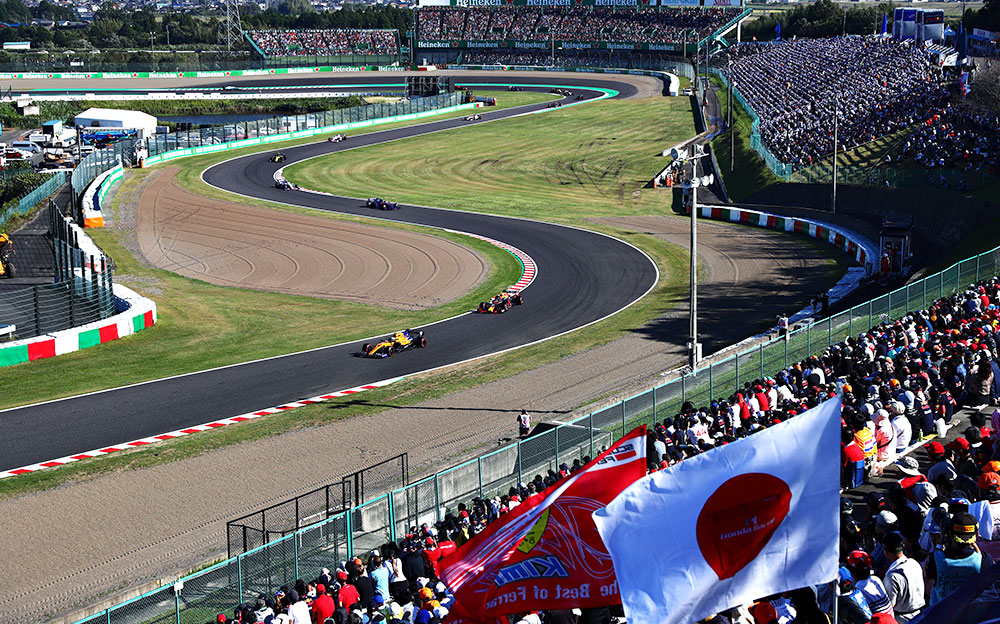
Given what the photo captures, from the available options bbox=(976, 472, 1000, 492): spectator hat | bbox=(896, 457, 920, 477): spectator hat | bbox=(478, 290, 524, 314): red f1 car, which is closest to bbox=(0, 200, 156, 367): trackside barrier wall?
bbox=(478, 290, 524, 314): red f1 car

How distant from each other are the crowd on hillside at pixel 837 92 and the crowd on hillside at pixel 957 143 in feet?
13.4

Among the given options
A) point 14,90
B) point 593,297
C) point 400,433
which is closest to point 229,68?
point 14,90

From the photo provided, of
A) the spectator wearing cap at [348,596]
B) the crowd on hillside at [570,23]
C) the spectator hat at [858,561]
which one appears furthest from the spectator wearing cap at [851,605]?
the crowd on hillside at [570,23]

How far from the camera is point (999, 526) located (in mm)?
11594

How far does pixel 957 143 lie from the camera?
5053 centimetres

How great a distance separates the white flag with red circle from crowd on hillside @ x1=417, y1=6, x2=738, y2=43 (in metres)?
136

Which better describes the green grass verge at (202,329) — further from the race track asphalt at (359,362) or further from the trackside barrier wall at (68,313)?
the race track asphalt at (359,362)

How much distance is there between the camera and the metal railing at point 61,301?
3136 centimetres

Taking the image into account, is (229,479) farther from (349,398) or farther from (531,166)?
(531,166)

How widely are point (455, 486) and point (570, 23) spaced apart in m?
139

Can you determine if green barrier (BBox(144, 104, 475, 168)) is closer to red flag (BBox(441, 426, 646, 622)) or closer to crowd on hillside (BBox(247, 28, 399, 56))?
crowd on hillside (BBox(247, 28, 399, 56))

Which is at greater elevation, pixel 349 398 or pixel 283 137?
pixel 283 137

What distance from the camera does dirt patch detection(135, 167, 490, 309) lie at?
43.1 meters

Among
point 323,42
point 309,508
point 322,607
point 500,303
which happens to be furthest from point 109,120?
point 322,607
